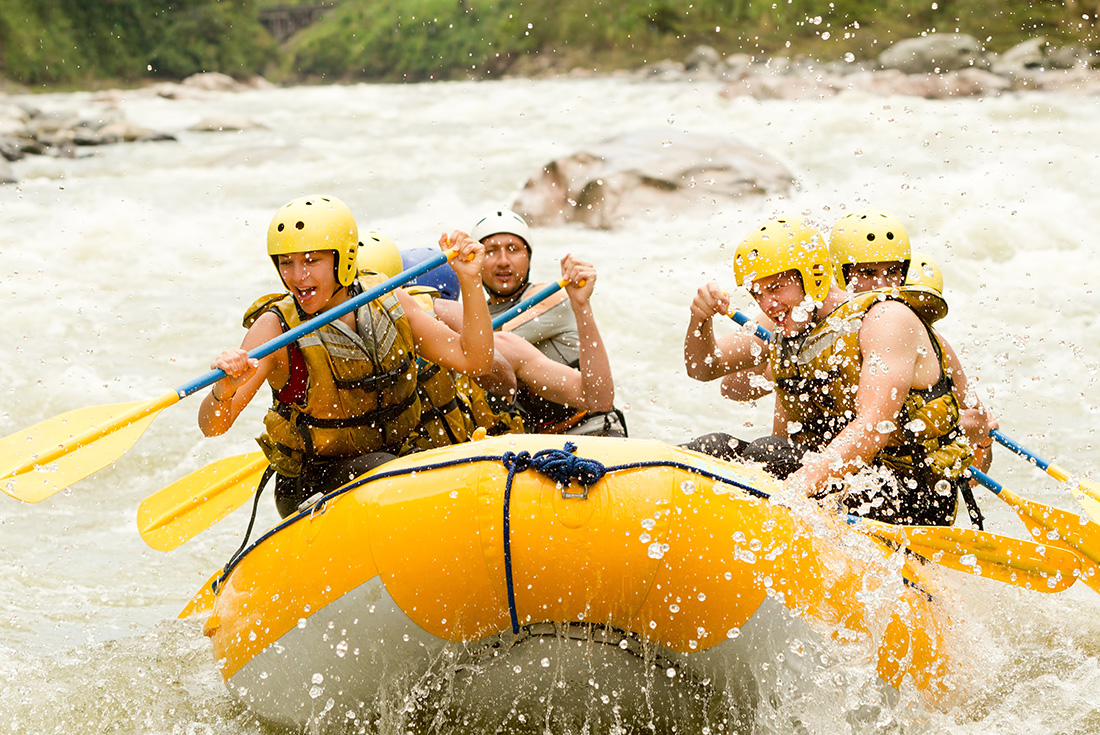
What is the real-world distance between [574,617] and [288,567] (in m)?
0.83

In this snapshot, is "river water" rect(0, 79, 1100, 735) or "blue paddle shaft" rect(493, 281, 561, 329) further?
"blue paddle shaft" rect(493, 281, 561, 329)

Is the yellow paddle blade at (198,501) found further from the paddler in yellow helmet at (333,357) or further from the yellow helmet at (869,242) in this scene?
the yellow helmet at (869,242)

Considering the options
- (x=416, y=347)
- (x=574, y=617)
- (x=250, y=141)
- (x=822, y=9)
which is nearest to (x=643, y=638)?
(x=574, y=617)

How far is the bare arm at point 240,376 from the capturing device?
326cm

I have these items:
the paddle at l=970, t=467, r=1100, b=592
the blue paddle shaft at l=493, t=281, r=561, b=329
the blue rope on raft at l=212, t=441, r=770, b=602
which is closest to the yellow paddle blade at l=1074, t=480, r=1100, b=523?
the paddle at l=970, t=467, r=1100, b=592

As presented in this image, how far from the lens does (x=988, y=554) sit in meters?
3.28

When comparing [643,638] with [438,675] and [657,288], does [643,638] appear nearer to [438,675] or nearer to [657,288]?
[438,675]

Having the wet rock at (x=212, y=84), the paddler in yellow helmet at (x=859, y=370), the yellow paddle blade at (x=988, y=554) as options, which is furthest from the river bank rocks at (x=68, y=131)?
the yellow paddle blade at (x=988, y=554)

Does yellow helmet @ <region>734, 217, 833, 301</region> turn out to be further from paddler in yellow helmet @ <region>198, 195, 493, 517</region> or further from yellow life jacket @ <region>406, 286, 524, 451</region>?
yellow life jacket @ <region>406, 286, 524, 451</region>

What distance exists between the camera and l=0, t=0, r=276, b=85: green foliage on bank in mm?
41812

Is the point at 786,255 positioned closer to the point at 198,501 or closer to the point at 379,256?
the point at 379,256

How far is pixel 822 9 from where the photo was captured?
38781mm

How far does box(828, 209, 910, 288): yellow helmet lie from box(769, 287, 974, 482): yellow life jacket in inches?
8.1

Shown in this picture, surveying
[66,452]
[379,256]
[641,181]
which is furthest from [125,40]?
[66,452]
